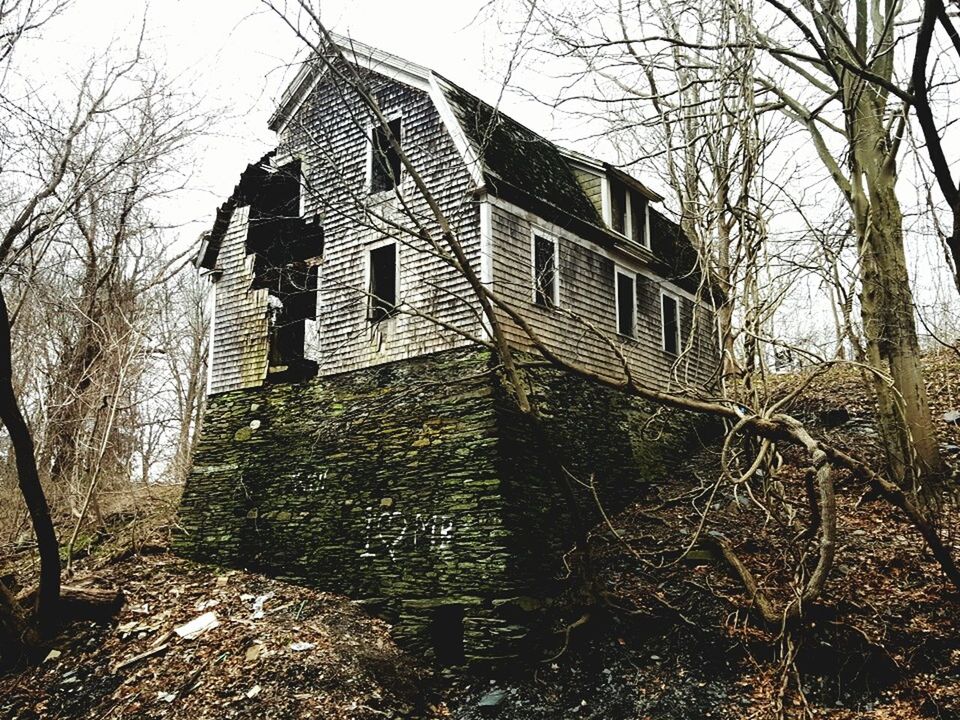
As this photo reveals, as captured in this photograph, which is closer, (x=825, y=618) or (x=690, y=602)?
(x=825, y=618)

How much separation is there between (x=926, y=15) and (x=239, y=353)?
13101 mm

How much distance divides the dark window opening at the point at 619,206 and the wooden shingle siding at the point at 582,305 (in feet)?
2.64

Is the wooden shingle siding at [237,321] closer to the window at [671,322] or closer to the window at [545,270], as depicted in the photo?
the window at [545,270]

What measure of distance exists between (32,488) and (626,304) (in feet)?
38.9

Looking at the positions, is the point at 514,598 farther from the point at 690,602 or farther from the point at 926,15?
the point at 926,15

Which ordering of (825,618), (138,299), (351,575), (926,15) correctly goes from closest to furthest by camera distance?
(926,15)
(825,618)
(351,575)
(138,299)

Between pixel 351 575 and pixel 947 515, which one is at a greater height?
pixel 947 515

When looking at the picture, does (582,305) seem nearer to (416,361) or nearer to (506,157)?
(506,157)

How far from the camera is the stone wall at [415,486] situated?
11773mm

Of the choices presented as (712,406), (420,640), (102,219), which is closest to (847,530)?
(712,406)

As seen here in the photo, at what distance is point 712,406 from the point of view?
9812mm

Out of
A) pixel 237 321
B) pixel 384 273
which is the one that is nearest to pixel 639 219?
pixel 384 273

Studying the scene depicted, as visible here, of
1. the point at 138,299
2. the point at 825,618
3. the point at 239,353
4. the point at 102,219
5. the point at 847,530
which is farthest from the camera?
the point at 138,299

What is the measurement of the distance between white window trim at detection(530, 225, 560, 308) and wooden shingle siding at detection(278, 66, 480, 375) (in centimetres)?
136
